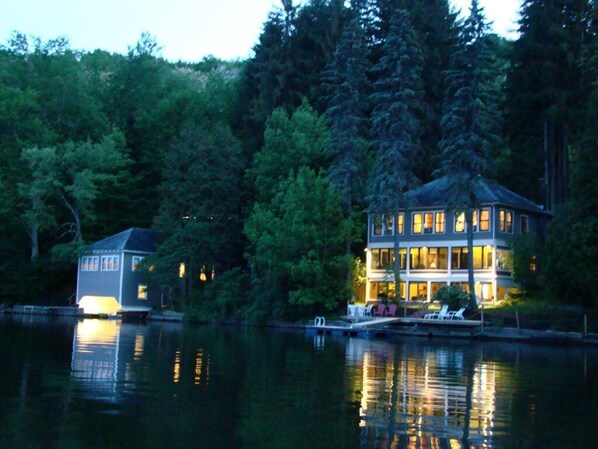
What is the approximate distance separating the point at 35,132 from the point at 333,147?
34.7 m

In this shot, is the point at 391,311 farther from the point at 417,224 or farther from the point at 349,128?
the point at 349,128

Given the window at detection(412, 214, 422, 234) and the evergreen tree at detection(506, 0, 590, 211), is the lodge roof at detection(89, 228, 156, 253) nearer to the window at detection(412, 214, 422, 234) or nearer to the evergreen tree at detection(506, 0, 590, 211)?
the window at detection(412, 214, 422, 234)

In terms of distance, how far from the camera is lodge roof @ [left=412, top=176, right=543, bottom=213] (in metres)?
56.2

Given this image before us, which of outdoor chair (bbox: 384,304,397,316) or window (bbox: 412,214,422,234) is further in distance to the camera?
window (bbox: 412,214,422,234)

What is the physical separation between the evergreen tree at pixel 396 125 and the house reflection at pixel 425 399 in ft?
79.6

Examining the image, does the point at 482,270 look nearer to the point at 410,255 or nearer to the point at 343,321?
the point at 410,255

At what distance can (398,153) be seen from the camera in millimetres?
55219

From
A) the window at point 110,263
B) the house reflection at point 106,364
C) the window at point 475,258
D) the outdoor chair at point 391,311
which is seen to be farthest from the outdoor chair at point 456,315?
the window at point 110,263

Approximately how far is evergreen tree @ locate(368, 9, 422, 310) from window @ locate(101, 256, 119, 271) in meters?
25.0

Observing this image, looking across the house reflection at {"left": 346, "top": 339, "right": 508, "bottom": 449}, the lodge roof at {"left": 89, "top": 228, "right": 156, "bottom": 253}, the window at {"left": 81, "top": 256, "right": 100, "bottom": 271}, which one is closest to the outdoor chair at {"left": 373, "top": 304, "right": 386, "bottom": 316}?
the house reflection at {"left": 346, "top": 339, "right": 508, "bottom": 449}

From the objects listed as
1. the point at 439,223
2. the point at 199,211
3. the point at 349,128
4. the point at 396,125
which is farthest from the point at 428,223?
the point at 199,211

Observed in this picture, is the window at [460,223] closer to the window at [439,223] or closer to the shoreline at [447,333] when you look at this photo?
the window at [439,223]

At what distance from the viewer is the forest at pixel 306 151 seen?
5359cm

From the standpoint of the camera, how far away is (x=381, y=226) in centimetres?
6206
